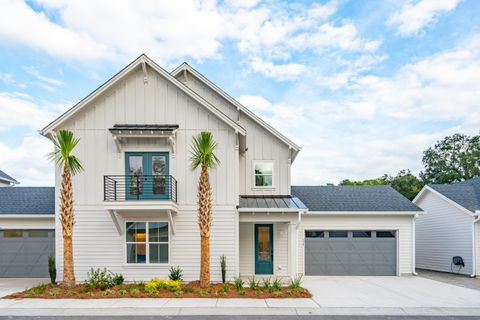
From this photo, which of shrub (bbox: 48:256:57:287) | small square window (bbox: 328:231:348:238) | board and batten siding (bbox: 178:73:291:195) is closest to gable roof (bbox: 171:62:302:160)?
board and batten siding (bbox: 178:73:291:195)

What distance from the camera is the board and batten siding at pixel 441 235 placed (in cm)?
1719

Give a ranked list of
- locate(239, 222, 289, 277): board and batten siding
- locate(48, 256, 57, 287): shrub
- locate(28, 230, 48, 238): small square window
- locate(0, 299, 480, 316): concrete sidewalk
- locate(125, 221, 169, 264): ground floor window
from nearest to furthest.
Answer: locate(0, 299, 480, 316): concrete sidewalk
locate(48, 256, 57, 287): shrub
locate(125, 221, 169, 264): ground floor window
locate(239, 222, 289, 277): board and batten siding
locate(28, 230, 48, 238): small square window

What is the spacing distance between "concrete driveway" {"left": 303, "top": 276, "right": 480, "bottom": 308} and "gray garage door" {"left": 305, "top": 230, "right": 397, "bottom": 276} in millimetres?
1005

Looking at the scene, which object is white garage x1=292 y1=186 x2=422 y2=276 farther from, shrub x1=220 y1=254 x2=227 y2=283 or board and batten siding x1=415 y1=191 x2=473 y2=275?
shrub x1=220 y1=254 x2=227 y2=283

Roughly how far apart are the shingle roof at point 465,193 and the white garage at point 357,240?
2.61m

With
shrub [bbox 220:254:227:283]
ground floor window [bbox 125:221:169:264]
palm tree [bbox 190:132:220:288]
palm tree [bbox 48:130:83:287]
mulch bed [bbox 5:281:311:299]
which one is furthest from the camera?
ground floor window [bbox 125:221:169:264]

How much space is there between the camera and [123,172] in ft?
45.5

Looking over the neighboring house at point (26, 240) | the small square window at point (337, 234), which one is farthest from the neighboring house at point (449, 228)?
the neighboring house at point (26, 240)

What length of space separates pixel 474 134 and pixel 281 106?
23.8m

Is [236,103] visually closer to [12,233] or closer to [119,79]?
[119,79]

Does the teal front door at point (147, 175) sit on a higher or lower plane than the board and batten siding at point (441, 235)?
higher

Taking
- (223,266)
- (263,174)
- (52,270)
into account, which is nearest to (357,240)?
(263,174)

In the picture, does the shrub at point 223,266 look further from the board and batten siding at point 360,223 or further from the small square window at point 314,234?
the small square window at point 314,234

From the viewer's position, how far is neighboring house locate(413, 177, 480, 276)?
1677 cm
